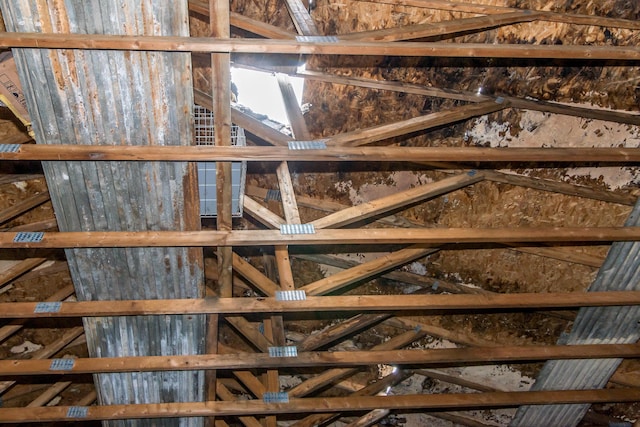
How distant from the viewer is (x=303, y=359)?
507 cm

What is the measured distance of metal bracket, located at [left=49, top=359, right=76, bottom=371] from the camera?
4.80 m

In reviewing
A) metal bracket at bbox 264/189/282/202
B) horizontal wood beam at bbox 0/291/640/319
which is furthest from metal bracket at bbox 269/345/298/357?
metal bracket at bbox 264/189/282/202

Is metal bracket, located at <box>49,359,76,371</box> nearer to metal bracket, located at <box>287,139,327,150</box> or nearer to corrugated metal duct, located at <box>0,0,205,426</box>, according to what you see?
corrugated metal duct, located at <box>0,0,205,426</box>

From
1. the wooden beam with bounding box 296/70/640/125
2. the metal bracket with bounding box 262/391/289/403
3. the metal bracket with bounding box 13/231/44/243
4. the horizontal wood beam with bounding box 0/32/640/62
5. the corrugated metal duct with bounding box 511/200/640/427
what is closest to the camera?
the horizontal wood beam with bounding box 0/32/640/62

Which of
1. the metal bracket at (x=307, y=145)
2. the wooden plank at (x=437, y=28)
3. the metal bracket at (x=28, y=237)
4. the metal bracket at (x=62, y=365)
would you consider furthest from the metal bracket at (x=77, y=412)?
the wooden plank at (x=437, y=28)

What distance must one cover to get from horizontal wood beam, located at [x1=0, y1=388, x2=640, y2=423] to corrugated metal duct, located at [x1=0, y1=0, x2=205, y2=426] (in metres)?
0.43

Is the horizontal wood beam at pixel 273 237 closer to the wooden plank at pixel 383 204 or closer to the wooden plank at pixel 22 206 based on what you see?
the wooden plank at pixel 383 204

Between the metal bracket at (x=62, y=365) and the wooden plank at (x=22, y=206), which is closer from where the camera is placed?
the metal bracket at (x=62, y=365)

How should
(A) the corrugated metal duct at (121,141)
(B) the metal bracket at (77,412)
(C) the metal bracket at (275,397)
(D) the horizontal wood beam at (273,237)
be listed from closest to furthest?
(A) the corrugated metal duct at (121,141)
(D) the horizontal wood beam at (273,237)
(B) the metal bracket at (77,412)
(C) the metal bracket at (275,397)

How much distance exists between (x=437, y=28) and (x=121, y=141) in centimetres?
261

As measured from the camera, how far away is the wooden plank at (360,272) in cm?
480

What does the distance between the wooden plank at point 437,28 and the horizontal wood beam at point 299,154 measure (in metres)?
0.82

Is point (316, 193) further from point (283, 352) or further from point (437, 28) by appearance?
point (437, 28)

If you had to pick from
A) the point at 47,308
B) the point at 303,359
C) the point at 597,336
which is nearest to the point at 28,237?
the point at 47,308
